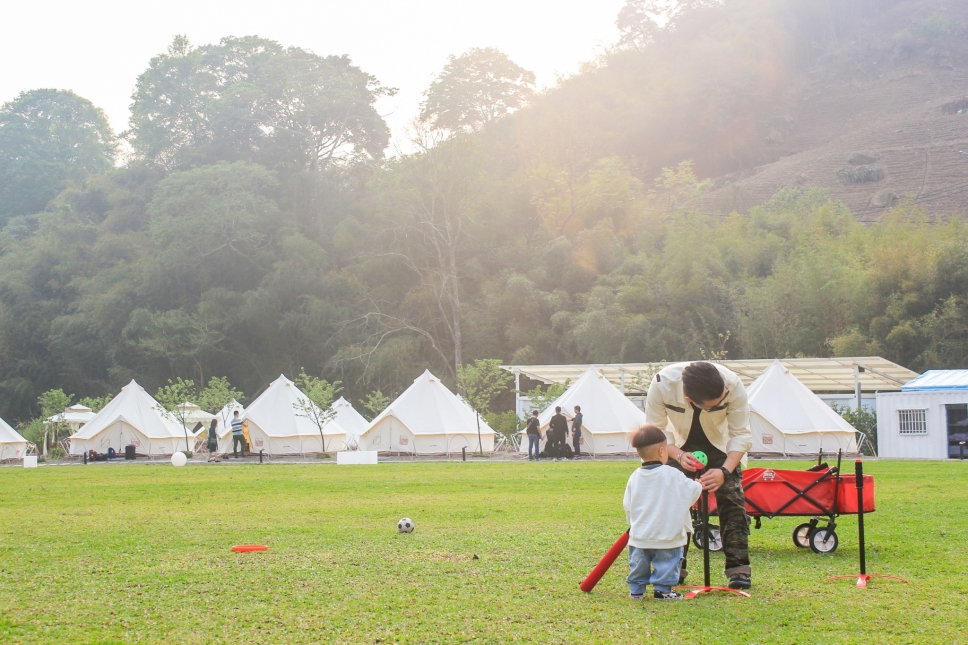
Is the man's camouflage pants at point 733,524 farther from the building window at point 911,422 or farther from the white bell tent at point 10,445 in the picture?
the white bell tent at point 10,445

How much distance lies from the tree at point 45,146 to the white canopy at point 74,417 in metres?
36.8

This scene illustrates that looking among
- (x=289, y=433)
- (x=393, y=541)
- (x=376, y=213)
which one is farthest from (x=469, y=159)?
(x=393, y=541)

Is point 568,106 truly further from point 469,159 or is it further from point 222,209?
point 222,209

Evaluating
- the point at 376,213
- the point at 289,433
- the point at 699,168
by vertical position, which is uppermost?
the point at 699,168

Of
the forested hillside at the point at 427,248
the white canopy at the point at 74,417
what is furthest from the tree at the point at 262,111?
the white canopy at the point at 74,417

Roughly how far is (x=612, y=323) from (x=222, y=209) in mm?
23330

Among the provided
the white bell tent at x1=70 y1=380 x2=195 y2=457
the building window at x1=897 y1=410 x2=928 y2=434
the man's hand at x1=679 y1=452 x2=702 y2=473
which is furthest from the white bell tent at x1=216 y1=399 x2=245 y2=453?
the man's hand at x1=679 y1=452 x2=702 y2=473

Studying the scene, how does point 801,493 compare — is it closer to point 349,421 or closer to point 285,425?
point 285,425

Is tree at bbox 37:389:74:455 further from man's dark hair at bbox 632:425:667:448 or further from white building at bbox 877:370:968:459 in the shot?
man's dark hair at bbox 632:425:667:448

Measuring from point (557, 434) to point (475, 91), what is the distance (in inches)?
1554

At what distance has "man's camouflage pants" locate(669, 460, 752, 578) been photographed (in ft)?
18.6

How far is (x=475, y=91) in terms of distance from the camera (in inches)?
2430

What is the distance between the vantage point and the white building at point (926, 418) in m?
24.4

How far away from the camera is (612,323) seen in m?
42.5
